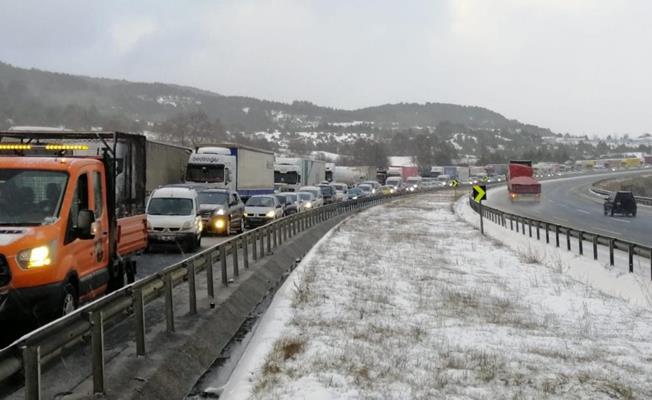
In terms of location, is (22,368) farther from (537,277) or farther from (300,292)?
(537,277)

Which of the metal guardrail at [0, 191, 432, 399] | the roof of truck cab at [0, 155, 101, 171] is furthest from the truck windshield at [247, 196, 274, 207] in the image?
the roof of truck cab at [0, 155, 101, 171]

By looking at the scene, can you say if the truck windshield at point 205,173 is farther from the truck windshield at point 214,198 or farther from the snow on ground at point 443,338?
the snow on ground at point 443,338

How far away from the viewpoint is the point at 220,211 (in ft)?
81.7

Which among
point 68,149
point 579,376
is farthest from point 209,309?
point 579,376

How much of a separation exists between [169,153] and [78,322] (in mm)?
27465

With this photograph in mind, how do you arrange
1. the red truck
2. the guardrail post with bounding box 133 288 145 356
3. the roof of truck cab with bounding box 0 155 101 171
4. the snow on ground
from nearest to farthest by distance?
the guardrail post with bounding box 133 288 145 356
the snow on ground
the roof of truck cab with bounding box 0 155 101 171
the red truck

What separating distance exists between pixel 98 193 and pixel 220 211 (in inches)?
595

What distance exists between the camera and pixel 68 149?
10383 mm

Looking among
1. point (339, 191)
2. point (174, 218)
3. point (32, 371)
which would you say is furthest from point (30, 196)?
point (339, 191)

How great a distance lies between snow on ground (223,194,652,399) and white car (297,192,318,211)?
20.0 meters

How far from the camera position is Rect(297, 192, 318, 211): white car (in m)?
40.2

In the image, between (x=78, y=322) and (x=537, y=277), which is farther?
(x=537, y=277)

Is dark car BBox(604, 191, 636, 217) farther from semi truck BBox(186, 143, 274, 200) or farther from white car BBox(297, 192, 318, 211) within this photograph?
semi truck BBox(186, 143, 274, 200)

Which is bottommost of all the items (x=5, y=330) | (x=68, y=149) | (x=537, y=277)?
(x=537, y=277)
